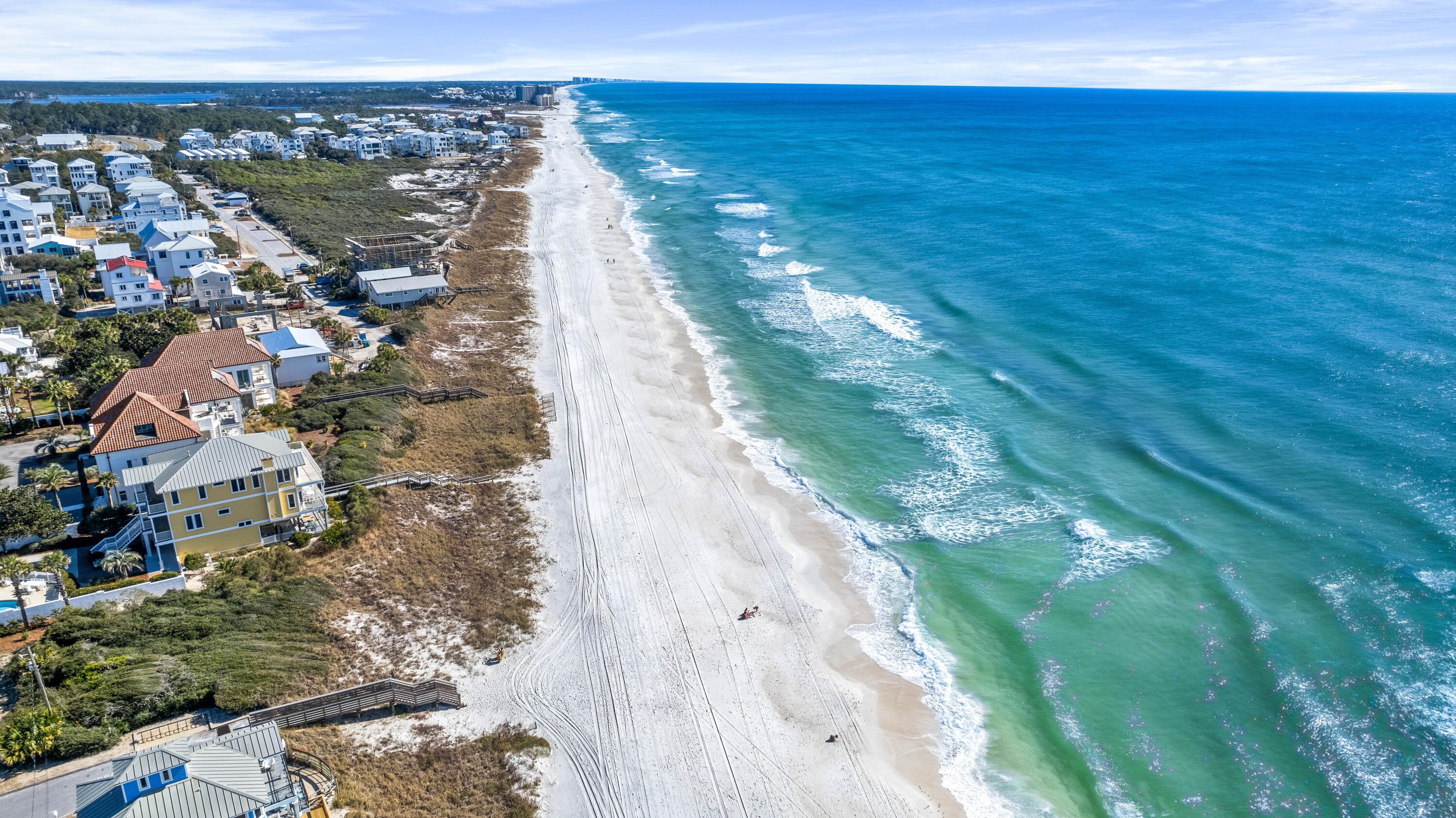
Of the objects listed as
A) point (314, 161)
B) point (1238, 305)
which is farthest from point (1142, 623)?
point (314, 161)

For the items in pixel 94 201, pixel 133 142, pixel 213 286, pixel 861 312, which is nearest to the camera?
pixel 213 286

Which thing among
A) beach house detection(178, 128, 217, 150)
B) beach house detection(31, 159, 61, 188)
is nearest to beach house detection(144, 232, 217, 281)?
beach house detection(31, 159, 61, 188)

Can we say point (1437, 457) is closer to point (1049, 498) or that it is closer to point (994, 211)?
point (1049, 498)

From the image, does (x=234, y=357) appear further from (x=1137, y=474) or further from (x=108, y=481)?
(x=1137, y=474)

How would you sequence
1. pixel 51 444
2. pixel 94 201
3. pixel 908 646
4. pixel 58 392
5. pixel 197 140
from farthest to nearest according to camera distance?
pixel 197 140
pixel 94 201
pixel 58 392
pixel 51 444
pixel 908 646

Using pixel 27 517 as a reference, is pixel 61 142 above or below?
above

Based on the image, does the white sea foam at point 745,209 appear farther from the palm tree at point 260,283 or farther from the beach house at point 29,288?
the beach house at point 29,288

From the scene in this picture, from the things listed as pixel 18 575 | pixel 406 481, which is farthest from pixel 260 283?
pixel 18 575

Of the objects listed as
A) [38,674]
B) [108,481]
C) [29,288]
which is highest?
[29,288]
